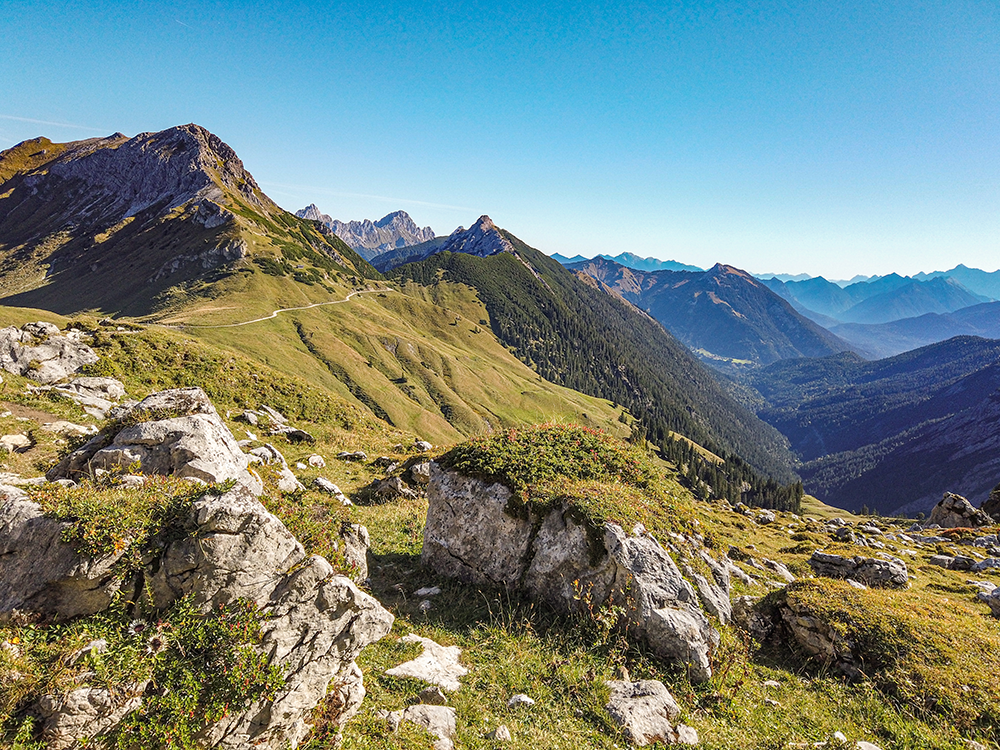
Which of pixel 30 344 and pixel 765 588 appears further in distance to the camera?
pixel 30 344

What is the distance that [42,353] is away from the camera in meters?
28.6

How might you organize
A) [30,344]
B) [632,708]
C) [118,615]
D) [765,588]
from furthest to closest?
[30,344], [765,588], [632,708], [118,615]

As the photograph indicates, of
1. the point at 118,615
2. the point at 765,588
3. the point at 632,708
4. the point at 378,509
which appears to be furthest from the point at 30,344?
the point at 765,588

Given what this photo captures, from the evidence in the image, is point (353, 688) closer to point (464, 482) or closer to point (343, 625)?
point (343, 625)

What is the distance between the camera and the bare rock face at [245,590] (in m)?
6.57

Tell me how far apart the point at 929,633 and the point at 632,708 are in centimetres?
1037

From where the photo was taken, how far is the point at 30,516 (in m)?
7.04

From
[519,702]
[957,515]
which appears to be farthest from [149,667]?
[957,515]

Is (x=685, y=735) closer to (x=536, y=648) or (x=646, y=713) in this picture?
(x=646, y=713)

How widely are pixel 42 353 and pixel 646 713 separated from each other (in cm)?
4060

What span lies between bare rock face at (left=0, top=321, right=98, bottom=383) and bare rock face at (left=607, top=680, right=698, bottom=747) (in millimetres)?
36504

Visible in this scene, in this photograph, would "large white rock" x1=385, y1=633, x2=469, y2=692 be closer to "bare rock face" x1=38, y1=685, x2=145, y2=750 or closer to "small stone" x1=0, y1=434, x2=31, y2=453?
"bare rock face" x1=38, y1=685, x2=145, y2=750

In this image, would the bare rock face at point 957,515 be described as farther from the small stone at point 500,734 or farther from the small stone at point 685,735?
the small stone at point 500,734

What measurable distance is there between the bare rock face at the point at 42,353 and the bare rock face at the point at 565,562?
30264 millimetres
